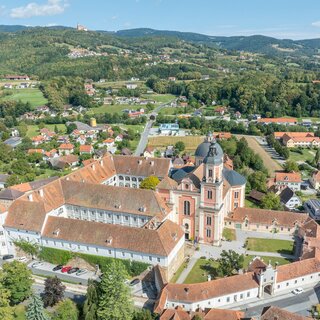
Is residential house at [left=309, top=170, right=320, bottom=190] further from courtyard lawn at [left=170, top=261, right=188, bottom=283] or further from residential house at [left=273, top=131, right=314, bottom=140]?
courtyard lawn at [left=170, top=261, right=188, bottom=283]

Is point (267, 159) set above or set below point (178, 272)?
above

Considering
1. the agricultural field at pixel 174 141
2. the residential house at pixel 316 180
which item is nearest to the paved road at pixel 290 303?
the residential house at pixel 316 180

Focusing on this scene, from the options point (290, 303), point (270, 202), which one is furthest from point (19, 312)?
point (270, 202)

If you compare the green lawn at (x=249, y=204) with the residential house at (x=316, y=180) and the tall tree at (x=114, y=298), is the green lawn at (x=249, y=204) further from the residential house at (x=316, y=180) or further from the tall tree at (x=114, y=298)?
the tall tree at (x=114, y=298)

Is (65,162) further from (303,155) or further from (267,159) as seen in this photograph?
(303,155)

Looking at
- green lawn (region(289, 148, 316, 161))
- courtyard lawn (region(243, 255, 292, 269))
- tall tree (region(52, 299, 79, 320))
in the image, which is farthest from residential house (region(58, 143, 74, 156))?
tall tree (region(52, 299, 79, 320))

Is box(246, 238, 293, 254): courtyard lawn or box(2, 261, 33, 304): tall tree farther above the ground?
box(2, 261, 33, 304): tall tree
